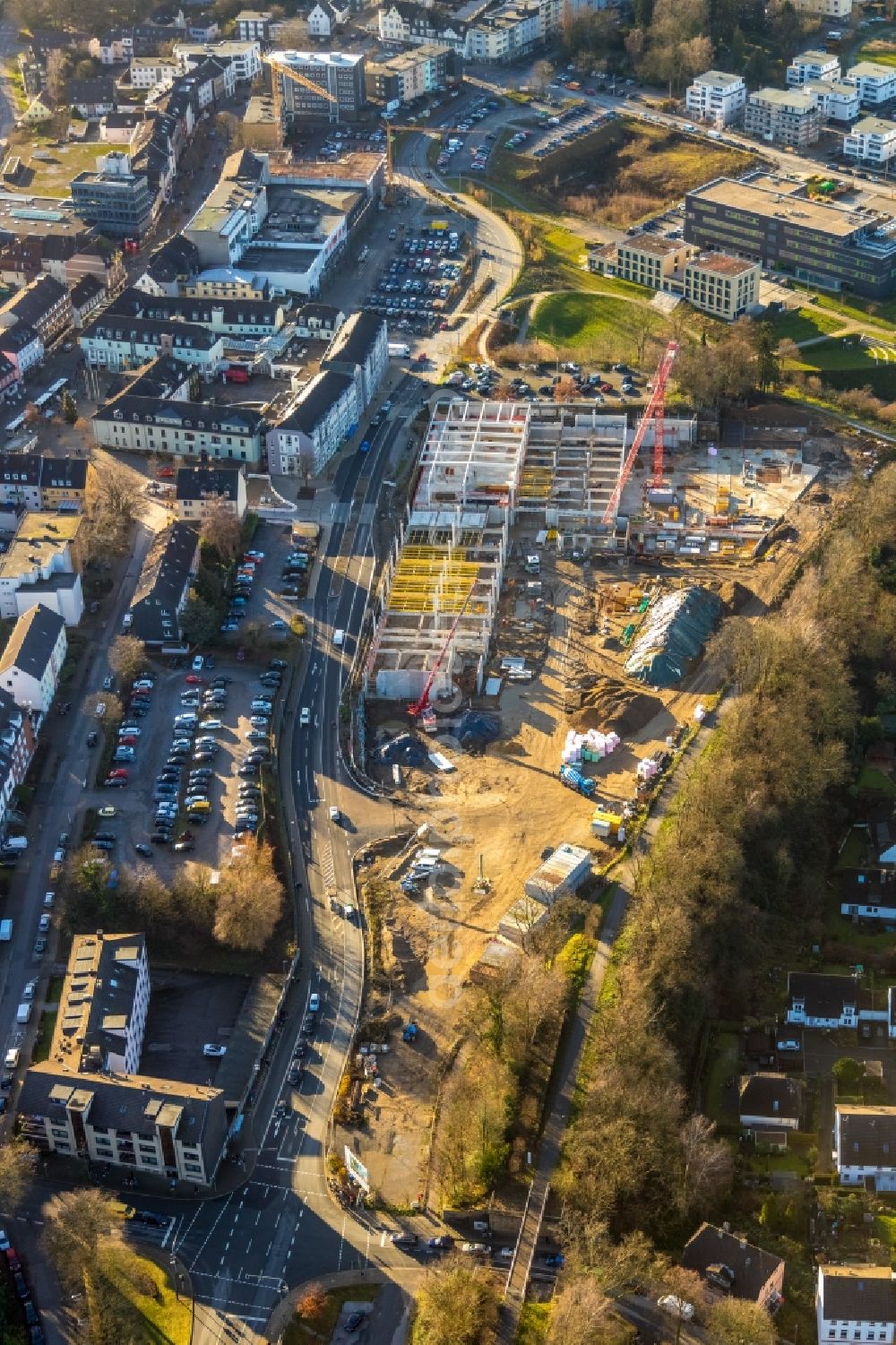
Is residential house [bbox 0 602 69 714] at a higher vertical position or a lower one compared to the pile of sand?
higher

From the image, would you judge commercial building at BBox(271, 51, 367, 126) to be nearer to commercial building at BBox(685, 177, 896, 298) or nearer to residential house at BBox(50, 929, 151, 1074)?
commercial building at BBox(685, 177, 896, 298)

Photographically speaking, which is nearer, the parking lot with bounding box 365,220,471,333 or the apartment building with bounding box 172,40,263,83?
the parking lot with bounding box 365,220,471,333

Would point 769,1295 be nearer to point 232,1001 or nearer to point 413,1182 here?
point 413,1182

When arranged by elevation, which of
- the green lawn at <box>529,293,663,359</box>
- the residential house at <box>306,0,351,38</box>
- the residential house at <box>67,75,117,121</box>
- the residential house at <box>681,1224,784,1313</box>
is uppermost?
the residential house at <box>306,0,351,38</box>

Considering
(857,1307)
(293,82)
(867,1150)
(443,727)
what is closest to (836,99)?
(293,82)

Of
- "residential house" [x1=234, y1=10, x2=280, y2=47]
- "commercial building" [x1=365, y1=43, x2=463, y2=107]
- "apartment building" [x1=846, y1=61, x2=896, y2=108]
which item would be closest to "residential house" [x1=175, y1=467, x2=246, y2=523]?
"commercial building" [x1=365, y1=43, x2=463, y2=107]

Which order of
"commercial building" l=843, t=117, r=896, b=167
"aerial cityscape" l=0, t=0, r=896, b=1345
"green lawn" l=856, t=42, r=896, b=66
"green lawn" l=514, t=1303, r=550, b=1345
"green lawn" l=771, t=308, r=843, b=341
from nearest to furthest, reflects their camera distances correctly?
1. "green lawn" l=514, t=1303, r=550, b=1345
2. "aerial cityscape" l=0, t=0, r=896, b=1345
3. "green lawn" l=771, t=308, r=843, b=341
4. "commercial building" l=843, t=117, r=896, b=167
5. "green lawn" l=856, t=42, r=896, b=66
